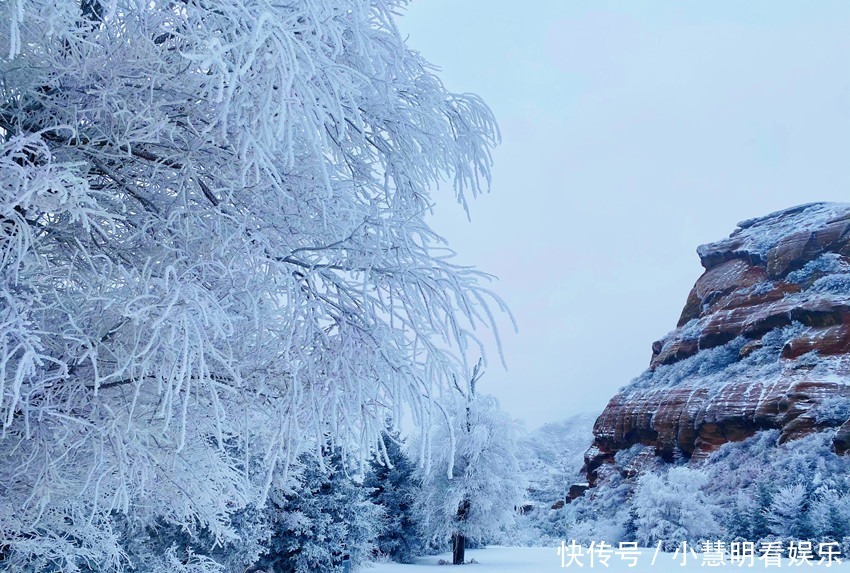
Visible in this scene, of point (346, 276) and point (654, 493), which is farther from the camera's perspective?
point (654, 493)

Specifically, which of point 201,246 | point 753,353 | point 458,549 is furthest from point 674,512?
point 201,246

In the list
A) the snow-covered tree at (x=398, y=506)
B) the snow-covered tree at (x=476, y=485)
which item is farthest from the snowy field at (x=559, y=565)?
the snow-covered tree at (x=476, y=485)

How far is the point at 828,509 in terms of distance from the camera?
17750 millimetres

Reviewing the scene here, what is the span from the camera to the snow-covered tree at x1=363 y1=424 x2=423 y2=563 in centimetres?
2309

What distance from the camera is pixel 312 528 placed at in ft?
53.8

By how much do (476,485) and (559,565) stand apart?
382cm

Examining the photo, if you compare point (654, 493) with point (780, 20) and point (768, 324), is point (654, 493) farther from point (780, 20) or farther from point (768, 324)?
point (780, 20)

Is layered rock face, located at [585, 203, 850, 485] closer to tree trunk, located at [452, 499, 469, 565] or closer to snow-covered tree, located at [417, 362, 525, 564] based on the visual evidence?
snow-covered tree, located at [417, 362, 525, 564]

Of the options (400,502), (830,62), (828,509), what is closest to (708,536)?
(828,509)

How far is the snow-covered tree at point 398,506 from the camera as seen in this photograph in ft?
75.8

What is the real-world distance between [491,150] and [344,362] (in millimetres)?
1598

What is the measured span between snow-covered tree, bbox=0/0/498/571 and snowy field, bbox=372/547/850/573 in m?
13.2

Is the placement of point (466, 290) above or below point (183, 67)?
below

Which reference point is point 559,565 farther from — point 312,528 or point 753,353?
point 753,353
